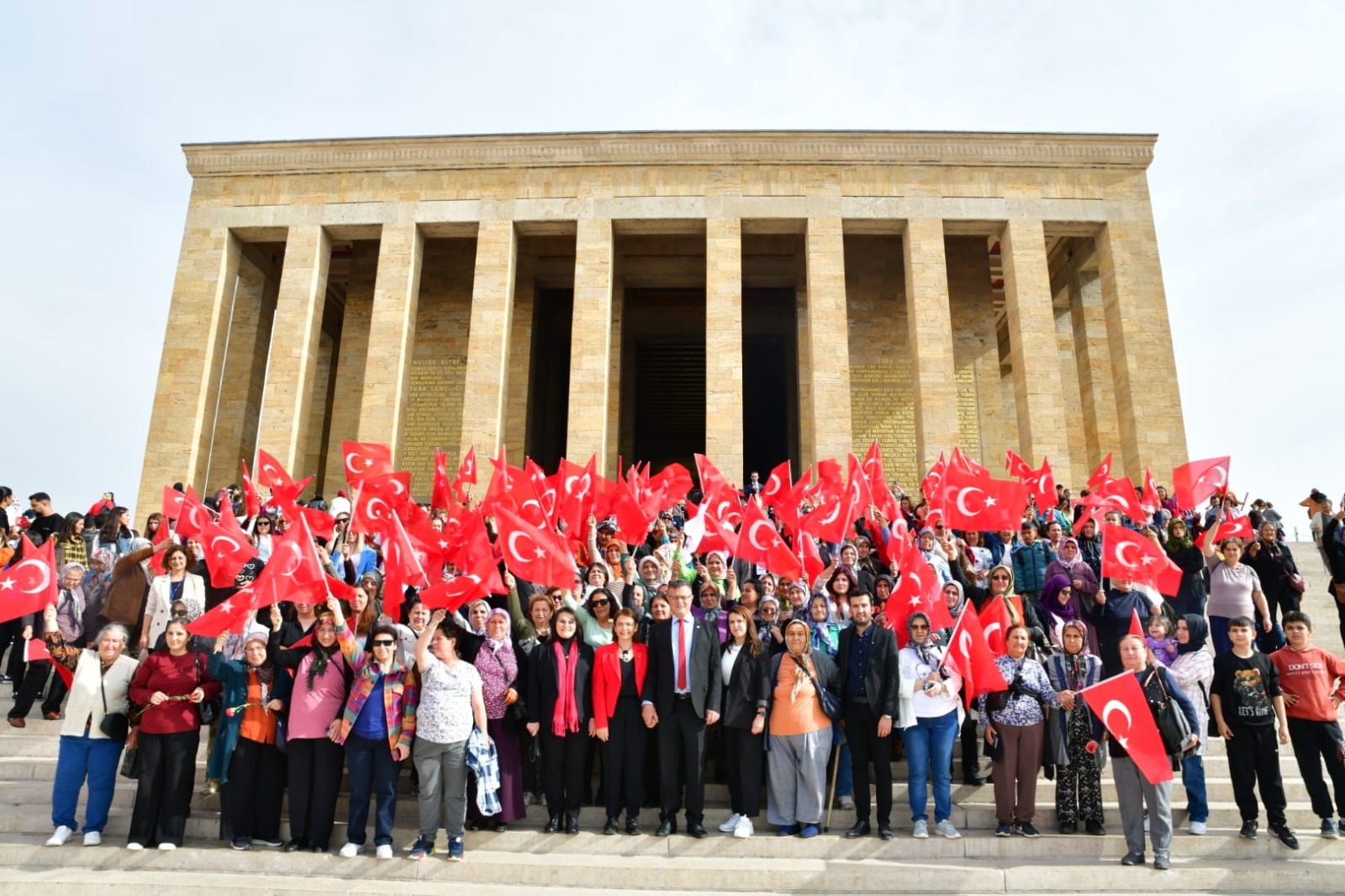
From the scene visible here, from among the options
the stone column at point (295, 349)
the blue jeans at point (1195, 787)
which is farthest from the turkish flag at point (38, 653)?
the stone column at point (295, 349)

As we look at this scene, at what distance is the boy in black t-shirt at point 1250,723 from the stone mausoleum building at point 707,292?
1288 cm

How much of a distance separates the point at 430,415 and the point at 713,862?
731 inches

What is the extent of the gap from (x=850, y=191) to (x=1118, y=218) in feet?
20.7

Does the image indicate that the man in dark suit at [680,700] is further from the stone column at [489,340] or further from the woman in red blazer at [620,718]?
the stone column at [489,340]

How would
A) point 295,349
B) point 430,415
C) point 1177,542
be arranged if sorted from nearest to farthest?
point 1177,542, point 295,349, point 430,415

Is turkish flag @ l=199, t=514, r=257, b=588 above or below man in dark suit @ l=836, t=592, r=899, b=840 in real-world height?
above

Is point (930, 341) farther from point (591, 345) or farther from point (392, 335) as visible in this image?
point (392, 335)

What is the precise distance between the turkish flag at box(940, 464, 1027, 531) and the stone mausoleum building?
343 inches

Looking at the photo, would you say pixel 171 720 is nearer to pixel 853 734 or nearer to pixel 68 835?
pixel 68 835

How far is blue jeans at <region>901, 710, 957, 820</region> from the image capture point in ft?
23.4

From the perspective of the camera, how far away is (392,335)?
21516 millimetres

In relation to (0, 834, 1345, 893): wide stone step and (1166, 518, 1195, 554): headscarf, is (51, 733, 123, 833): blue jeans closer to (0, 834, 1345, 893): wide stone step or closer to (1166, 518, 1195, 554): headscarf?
(0, 834, 1345, 893): wide stone step

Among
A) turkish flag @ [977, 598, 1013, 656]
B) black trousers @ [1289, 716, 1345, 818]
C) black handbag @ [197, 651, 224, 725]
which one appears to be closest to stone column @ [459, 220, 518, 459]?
black handbag @ [197, 651, 224, 725]

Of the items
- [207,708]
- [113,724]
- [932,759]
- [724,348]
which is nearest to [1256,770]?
[932,759]
